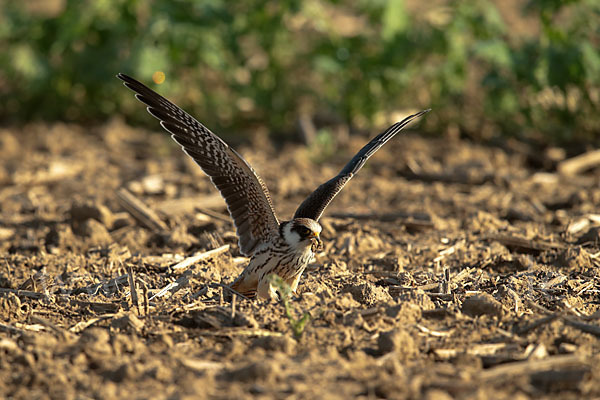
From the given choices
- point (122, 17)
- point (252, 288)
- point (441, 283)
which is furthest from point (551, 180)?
point (122, 17)

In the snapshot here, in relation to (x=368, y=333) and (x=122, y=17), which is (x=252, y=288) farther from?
(x=122, y=17)

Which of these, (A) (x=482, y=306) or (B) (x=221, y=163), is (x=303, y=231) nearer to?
(B) (x=221, y=163)

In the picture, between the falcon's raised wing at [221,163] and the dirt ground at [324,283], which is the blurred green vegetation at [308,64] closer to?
the dirt ground at [324,283]

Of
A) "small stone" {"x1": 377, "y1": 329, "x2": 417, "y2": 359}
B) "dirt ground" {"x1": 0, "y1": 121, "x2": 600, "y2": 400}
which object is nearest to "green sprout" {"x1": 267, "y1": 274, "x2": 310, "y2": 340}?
"dirt ground" {"x1": 0, "y1": 121, "x2": 600, "y2": 400}

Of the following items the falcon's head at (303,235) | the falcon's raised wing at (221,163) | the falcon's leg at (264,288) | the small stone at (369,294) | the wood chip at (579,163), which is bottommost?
the wood chip at (579,163)

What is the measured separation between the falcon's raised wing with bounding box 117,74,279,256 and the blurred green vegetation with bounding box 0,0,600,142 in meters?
4.14

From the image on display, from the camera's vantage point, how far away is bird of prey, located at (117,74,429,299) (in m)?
5.11

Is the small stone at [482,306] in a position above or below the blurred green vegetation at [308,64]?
below

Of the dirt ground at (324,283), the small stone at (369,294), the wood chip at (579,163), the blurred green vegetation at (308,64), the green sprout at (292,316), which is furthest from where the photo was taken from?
the blurred green vegetation at (308,64)

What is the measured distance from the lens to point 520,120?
10367mm

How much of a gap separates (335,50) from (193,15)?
185 cm

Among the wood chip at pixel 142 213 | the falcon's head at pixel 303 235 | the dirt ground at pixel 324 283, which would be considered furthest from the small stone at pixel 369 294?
the wood chip at pixel 142 213

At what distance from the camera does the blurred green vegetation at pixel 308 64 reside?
9.07 meters

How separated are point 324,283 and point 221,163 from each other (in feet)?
3.62
